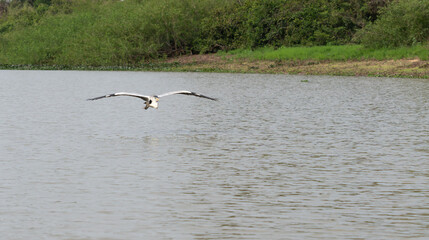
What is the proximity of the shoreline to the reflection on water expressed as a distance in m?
17.3

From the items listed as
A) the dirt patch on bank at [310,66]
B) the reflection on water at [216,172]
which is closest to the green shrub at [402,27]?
the dirt patch on bank at [310,66]

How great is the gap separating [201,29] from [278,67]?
15.7m

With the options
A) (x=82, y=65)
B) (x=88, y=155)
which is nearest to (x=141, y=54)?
(x=82, y=65)

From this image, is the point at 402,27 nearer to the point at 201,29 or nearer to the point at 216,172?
the point at 201,29

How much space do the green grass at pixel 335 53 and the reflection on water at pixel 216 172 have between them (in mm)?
19048

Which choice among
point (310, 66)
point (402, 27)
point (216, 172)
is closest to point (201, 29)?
point (310, 66)

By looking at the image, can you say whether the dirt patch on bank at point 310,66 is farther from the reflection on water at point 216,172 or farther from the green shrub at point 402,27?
the reflection on water at point 216,172

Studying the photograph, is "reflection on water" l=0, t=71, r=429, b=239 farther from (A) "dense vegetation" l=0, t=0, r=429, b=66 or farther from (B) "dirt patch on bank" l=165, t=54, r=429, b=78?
(A) "dense vegetation" l=0, t=0, r=429, b=66

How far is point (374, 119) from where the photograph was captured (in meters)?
23.1

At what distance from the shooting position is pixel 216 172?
13461 mm

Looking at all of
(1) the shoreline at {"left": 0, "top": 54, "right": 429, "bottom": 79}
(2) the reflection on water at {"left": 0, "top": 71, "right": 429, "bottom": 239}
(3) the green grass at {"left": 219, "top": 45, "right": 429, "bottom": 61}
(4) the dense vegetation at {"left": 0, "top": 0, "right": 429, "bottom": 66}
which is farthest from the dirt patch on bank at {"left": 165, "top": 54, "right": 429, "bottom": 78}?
(2) the reflection on water at {"left": 0, "top": 71, "right": 429, "bottom": 239}

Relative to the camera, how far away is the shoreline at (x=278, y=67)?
4484 cm

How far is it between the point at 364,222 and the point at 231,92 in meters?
26.0

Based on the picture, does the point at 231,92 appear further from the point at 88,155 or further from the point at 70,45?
the point at 70,45
